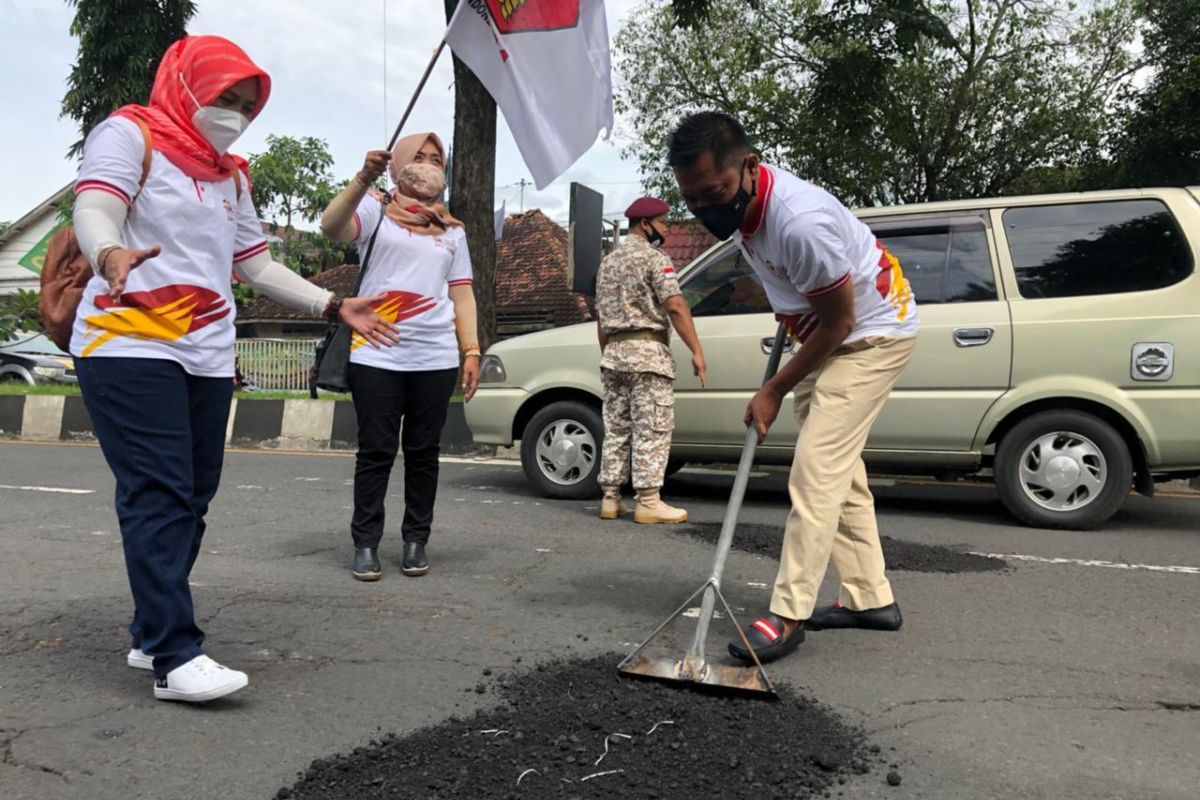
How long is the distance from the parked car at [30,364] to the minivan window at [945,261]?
649 inches

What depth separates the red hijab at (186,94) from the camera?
2.79 meters

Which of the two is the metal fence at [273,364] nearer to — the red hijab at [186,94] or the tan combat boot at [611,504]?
the tan combat boot at [611,504]

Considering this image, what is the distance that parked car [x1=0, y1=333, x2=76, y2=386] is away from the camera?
1848 centimetres

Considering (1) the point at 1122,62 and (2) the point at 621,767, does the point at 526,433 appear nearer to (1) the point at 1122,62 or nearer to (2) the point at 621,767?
(2) the point at 621,767

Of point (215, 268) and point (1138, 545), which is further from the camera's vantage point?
point (1138, 545)

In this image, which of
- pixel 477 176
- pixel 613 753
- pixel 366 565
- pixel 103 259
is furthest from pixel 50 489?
pixel 613 753

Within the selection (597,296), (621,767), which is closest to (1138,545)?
(597,296)

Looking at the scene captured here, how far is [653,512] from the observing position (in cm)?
586

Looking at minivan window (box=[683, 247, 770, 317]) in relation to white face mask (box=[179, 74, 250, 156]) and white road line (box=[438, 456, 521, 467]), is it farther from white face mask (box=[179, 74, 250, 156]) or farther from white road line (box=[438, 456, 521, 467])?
A: white face mask (box=[179, 74, 250, 156])

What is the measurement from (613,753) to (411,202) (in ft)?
8.45

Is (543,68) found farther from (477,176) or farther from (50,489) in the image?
(477,176)

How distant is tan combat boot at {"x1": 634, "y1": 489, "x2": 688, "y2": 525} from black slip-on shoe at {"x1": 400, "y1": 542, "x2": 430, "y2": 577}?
168 centimetres

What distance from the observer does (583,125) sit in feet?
17.4

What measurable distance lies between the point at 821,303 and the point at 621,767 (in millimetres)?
1501
